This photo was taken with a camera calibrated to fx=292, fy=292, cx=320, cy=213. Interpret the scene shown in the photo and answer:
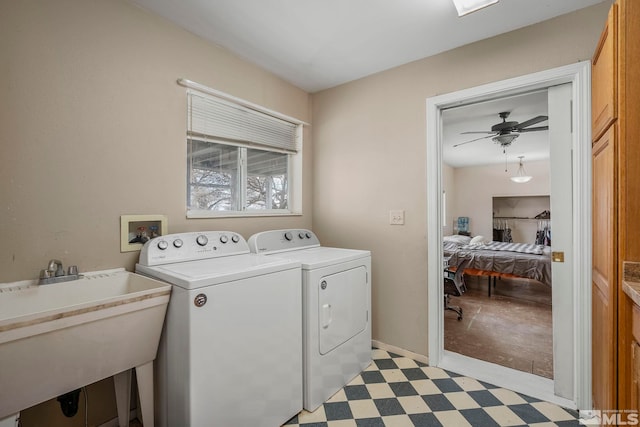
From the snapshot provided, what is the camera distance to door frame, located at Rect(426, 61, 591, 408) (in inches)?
64.7

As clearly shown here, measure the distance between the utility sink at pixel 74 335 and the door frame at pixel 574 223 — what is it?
5.94 ft

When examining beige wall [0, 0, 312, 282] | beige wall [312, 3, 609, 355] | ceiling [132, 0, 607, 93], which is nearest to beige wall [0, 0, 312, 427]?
beige wall [0, 0, 312, 282]

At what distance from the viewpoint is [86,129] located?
148cm

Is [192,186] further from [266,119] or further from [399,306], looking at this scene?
[399,306]

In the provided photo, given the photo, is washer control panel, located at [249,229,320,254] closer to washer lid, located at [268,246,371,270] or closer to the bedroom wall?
washer lid, located at [268,246,371,270]

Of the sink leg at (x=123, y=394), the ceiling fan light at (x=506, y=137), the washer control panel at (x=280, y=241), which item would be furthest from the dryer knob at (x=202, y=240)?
the ceiling fan light at (x=506, y=137)

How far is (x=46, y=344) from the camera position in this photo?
0.98 metres

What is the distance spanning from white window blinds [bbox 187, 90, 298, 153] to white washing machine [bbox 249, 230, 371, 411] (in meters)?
0.77

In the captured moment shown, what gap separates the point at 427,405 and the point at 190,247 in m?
1.70

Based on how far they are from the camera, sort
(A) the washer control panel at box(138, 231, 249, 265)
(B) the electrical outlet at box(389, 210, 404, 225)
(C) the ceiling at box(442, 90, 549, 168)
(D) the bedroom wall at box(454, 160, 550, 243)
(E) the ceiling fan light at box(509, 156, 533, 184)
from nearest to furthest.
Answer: (A) the washer control panel at box(138, 231, 249, 265), (B) the electrical outlet at box(389, 210, 404, 225), (C) the ceiling at box(442, 90, 549, 168), (E) the ceiling fan light at box(509, 156, 533, 184), (D) the bedroom wall at box(454, 160, 550, 243)

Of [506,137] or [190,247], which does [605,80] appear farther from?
[506,137]

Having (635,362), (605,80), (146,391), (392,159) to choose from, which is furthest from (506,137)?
(146,391)

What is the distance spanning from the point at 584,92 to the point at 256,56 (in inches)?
82.5

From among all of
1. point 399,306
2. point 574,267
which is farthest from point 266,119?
point 574,267
